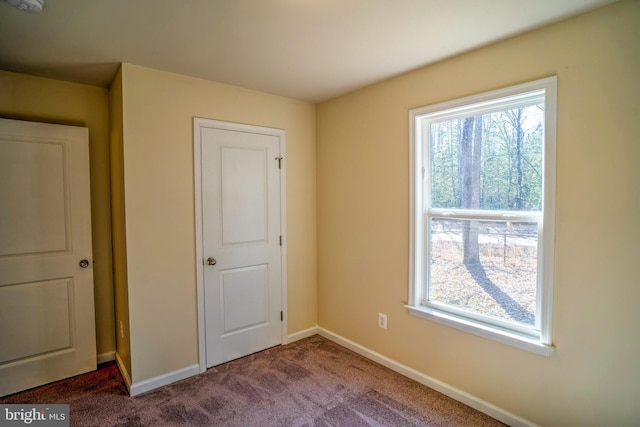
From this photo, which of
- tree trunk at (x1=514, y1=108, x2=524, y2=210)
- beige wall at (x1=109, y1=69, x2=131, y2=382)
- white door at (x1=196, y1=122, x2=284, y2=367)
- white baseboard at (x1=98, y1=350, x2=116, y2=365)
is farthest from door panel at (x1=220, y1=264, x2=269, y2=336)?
tree trunk at (x1=514, y1=108, x2=524, y2=210)

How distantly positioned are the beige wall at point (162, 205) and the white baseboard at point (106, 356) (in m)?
0.75

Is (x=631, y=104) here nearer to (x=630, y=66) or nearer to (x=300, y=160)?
(x=630, y=66)

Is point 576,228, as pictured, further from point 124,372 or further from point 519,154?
point 124,372

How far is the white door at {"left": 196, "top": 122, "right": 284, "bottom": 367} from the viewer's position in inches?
109

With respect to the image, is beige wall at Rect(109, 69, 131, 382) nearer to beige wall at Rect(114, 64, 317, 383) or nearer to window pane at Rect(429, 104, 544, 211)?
beige wall at Rect(114, 64, 317, 383)

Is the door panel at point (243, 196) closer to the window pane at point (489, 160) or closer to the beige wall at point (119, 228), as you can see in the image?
the beige wall at point (119, 228)

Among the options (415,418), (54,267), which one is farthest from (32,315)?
(415,418)

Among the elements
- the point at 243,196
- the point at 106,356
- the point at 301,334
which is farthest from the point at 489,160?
the point at 106,356

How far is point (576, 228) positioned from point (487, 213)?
1.68 ft

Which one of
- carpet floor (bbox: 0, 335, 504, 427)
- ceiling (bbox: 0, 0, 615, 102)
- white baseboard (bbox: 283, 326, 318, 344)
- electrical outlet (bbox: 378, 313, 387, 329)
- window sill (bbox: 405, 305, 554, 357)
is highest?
ceiling (bbox: 0, 0, 615, 102)

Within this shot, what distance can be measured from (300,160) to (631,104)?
8.12 ft

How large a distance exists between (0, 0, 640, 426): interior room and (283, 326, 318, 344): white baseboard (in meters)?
0.01

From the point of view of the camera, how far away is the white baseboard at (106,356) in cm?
288

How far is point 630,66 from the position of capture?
1578 mm
